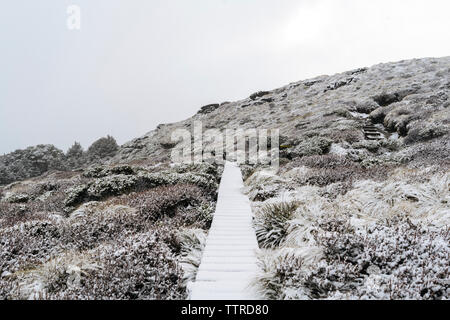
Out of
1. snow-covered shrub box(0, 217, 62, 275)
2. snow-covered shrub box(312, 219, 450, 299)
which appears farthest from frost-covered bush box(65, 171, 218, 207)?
snow-covered shrub box(312, 219, 450, 299)

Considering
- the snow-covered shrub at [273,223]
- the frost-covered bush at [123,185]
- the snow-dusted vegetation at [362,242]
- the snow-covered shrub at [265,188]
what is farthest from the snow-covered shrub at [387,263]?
the frost-covered bush at [123,185]

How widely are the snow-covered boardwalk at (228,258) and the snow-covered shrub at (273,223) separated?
224mm

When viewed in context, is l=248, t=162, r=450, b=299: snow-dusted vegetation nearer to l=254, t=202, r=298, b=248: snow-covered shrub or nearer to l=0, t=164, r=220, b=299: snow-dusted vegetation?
l=254, t=202, r=298, b=248: snow-covered shrub

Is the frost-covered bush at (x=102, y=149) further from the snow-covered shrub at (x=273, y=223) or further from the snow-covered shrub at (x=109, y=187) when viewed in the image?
the snow-covered shrub at (x=273, y=223)

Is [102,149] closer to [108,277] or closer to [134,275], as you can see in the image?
[108,277]

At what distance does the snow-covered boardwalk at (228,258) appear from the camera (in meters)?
4.02

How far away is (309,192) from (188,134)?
102 ft

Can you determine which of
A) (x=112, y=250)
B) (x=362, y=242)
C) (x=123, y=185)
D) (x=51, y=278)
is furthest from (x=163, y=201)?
(x=362, y=242)
